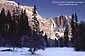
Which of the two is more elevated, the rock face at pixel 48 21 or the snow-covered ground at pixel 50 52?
the rock face at pixel 48 21

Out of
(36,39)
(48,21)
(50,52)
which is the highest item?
(48,21)

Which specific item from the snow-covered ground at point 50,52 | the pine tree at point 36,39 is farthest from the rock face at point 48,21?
the snow-covered ground at point 50,52

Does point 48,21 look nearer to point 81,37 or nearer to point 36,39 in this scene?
point 36,39

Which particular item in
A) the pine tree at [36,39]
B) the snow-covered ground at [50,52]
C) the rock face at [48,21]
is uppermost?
the rock face at [48,21]

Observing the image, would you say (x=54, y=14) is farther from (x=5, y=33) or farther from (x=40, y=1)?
(x=5, y=33)

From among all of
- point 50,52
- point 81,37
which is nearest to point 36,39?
point 50,52

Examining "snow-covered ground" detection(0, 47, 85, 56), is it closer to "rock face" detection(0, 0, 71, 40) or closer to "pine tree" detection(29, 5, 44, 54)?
"pine tree" detection(29, 5, 44, 54)

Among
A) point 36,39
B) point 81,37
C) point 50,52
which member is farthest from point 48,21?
point 81,37

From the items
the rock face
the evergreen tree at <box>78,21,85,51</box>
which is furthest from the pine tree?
the evergreen tree at <box>78,21,85,51</box>

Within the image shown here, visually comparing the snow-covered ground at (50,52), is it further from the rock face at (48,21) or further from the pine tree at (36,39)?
the rock face at (48,21)

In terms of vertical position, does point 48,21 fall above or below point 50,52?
above

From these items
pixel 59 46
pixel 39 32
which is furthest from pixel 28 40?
pixel 59 46
